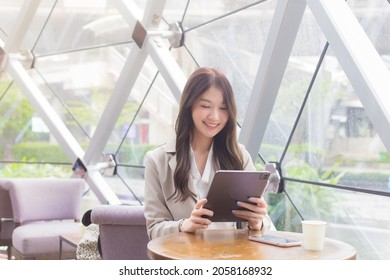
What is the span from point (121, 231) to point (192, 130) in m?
1.27

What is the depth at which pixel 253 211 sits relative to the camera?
9.54 feet

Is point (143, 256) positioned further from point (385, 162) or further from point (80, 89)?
point (80, 89)

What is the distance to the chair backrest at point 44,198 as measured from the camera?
6.66 metres

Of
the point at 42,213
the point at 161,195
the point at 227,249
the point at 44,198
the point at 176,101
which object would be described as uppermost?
the point at 176,101

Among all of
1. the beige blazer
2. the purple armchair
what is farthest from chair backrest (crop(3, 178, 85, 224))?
the beige blazer

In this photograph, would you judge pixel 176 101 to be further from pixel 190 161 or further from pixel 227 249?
pixel 227 249

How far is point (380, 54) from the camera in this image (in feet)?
13.2

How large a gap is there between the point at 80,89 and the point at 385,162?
4.93 meters

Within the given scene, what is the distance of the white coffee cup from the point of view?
2584 mm

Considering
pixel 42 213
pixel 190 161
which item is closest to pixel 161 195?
pixel 190 161

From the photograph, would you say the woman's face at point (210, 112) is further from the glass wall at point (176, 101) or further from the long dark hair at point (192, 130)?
the glass wall at point (176, 101)

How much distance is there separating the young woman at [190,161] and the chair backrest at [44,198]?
3940 millimetres

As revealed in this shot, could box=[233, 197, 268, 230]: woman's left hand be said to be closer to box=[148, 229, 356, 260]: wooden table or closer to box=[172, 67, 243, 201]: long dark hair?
box=[148, 229, 356, 260]: wooden table

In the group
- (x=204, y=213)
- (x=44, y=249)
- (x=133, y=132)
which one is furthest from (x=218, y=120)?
(x=133, y=132)
